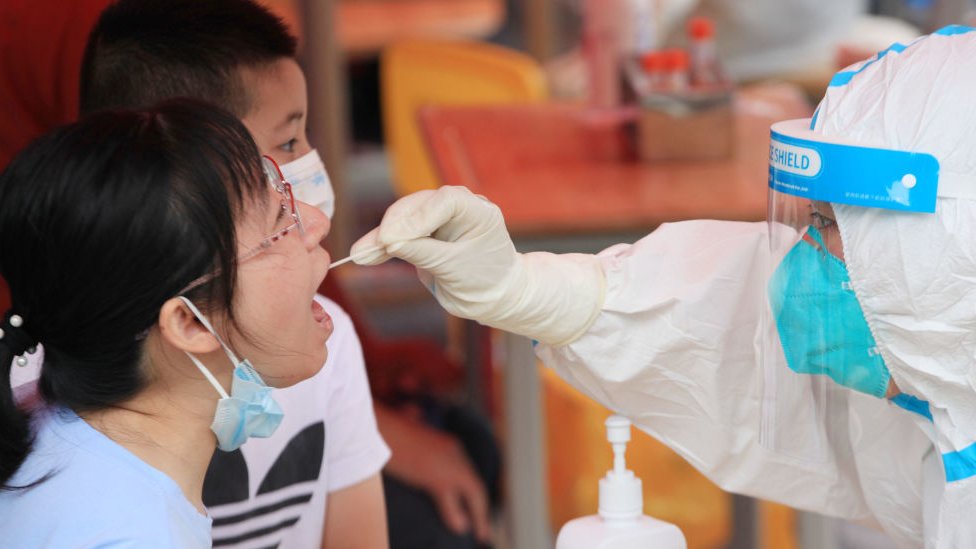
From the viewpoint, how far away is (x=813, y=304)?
0.97m

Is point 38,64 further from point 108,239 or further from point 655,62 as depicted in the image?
point 655,62

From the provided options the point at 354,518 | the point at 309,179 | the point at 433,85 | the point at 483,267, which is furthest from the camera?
the point at 433,85

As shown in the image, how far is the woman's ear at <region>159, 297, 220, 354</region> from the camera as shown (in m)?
0.94

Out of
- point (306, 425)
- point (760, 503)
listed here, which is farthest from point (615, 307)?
point (760, 503)

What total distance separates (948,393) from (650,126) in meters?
1.11

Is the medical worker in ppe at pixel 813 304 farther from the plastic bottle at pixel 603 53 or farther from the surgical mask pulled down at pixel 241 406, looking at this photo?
the plastic bottle at pixel 603 53

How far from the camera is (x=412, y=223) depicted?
0.94 metres

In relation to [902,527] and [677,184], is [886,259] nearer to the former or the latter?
[902,527]

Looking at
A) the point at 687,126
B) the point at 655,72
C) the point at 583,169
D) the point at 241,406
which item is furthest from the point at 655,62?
the point at 241,406

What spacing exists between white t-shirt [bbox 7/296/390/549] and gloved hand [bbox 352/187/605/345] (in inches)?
11.9

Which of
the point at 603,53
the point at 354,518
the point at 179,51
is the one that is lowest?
the point at 354,518

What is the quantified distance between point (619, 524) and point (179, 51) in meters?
0.63

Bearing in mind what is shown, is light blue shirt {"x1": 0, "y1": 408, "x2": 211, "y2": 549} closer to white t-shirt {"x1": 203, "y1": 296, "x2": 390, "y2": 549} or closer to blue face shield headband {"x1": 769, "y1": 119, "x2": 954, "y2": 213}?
white t-shirt {"x1": 203, "y1": 296, "x2": 390, "y2": 549}

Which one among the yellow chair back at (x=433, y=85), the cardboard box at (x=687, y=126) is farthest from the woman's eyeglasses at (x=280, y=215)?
the yellow chair back at (x=433, y=85)
